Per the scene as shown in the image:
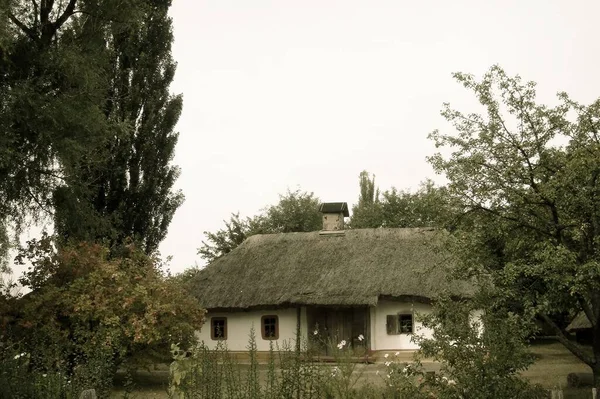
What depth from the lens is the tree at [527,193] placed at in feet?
39.9

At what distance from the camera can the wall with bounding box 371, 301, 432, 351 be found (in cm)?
2502

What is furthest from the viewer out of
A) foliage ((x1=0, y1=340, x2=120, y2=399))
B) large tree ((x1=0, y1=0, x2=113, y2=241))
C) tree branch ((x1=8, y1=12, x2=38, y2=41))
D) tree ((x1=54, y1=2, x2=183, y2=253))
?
tree ((x1=54, y1=2, x2=183, y2=253))

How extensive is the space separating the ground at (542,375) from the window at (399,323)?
2.20 meters

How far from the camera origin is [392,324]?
25250 millimetres

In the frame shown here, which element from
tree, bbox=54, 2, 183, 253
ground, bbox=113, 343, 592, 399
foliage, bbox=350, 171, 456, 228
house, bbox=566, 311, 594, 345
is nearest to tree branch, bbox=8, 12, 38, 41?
tree, bbox=54, 2, 183, 253

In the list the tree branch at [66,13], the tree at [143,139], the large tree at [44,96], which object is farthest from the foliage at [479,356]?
the tree at [143,139]

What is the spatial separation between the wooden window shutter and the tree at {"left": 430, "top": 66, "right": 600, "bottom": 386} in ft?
38.4

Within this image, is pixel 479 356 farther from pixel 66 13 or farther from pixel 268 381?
pixel 66 13

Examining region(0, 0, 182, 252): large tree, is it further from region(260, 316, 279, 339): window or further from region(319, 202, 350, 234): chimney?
region(319, 202, 350, 234): chimney

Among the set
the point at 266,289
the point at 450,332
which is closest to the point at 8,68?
the point at 450,332

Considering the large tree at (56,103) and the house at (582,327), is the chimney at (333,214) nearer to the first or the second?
the house at (582,327)

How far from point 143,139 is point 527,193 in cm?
1453

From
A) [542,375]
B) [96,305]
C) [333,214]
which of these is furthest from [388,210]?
[96,305]

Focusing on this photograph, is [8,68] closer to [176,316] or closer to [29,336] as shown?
[29,336]
